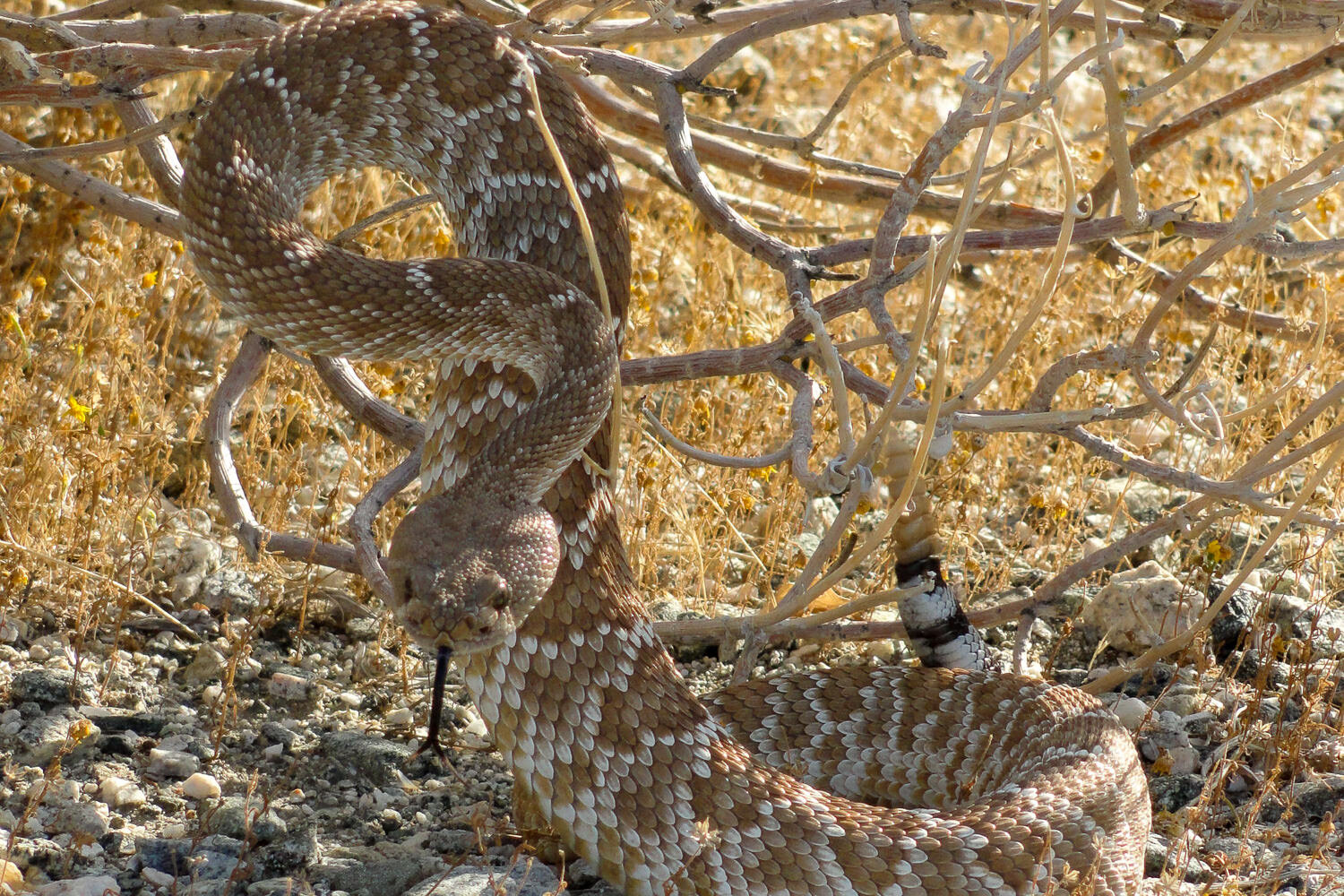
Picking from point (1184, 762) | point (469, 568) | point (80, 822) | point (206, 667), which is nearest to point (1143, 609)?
point (1184, 762)

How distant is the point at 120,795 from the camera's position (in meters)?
3.88

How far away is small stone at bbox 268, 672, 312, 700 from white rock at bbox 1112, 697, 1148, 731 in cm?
282

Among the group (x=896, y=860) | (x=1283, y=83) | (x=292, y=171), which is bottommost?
(x=896, y=860)

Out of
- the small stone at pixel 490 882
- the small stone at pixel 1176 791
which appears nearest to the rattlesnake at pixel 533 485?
the small stone at pixel 490 882

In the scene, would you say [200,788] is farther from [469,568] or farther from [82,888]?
[469,568]

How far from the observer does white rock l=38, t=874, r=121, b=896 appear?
11.0ft

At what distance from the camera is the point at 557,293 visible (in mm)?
3660

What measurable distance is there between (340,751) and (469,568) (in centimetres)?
134

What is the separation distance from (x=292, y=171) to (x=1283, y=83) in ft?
11.3

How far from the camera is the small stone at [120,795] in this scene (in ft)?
12.7

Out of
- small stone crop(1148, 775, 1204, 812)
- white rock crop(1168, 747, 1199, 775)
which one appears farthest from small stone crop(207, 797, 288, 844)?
white rock crop(1168, 747, 1199, 775)

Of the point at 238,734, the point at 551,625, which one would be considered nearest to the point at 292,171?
the point at 551,625

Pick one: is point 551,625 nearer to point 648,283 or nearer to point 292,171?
point 292,171

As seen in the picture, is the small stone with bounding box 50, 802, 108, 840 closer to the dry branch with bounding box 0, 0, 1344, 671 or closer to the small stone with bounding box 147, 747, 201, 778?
the small stone with bounding box 147, 747, 201, 778
